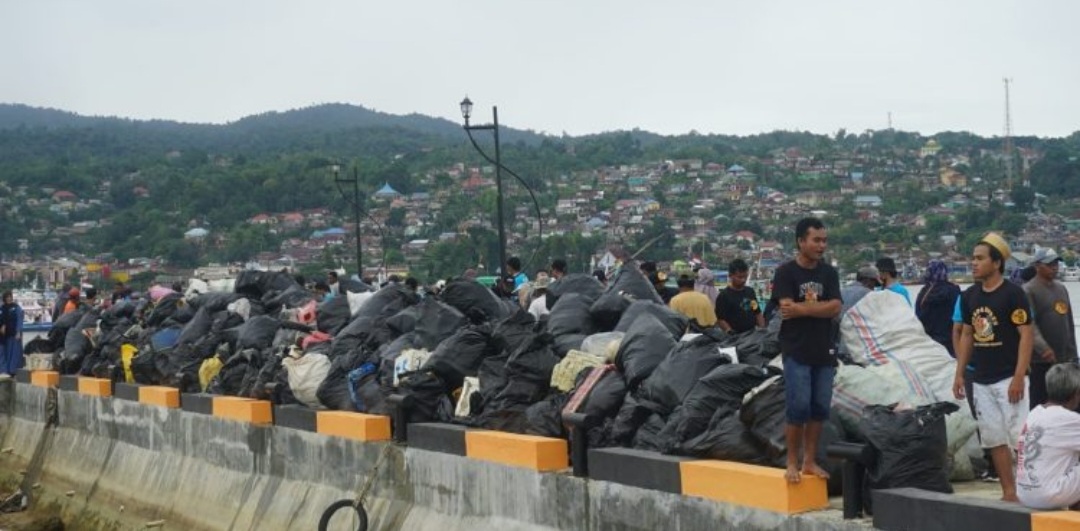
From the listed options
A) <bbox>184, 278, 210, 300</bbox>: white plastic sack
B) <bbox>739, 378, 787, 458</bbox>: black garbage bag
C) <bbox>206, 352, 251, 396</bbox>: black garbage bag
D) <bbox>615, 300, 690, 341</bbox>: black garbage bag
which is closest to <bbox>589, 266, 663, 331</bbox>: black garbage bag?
<bbox>615, 300, 690, 341</bbox>: black garbage bag

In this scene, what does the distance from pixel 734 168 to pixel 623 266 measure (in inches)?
3994

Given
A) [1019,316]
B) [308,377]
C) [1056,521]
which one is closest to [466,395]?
[308,377]

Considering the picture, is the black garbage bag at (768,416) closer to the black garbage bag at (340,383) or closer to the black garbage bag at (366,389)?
the black garbage bag at (366,389)

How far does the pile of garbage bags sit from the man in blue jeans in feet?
1.03

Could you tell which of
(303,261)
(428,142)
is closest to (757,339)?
(303,261)

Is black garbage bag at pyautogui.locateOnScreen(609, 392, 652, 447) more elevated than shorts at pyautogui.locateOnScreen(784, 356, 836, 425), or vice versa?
shorts at pyautogui.locateOnScreen(784, 356, 836, 425)

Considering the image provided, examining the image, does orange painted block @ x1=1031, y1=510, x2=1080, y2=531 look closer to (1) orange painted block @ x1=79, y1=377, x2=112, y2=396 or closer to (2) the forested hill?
(1) orange painted block @ x1=79, y1=377, x2=112, y2=396

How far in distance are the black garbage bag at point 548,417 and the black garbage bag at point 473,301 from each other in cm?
391

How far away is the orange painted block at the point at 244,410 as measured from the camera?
12969 millimetres

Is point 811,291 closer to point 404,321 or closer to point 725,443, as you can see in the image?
point 725,443

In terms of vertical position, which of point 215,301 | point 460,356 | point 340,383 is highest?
point 460,356

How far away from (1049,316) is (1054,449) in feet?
7.52

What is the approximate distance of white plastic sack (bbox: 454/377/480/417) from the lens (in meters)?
10.6

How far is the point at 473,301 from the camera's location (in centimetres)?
1386
